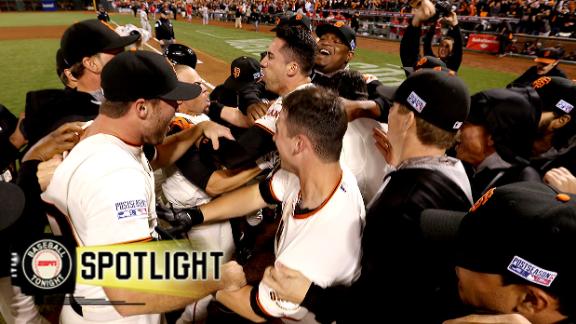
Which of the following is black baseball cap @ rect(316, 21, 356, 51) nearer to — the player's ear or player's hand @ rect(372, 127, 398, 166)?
player's hand @ rect(372, 127, 398, 166)

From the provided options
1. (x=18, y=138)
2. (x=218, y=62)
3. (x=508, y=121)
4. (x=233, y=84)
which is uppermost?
(x=508, y=121)

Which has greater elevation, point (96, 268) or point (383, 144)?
point (383, 144)

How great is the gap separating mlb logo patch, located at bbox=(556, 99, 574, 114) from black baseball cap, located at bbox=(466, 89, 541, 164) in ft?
2.57

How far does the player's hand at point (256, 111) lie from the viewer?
149 inches

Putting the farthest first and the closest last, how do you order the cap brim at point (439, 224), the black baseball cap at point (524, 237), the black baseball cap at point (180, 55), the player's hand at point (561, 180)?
the black baseball cap at point (180, 55), the player's hand at point (561, 180), the cap brim at point (439, 224), the black baseball cap at point (524, 237)

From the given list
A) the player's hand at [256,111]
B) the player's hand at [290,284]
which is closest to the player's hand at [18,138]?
the player's hand at [256,111]

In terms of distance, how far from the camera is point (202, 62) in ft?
53.9

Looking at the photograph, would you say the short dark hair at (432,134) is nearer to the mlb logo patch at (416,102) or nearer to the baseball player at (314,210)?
the mlb logo patch at (416,102)

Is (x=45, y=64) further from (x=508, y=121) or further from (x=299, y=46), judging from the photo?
(x=508, y=121)

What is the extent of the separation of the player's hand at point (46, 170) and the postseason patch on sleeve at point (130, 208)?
2.72ft

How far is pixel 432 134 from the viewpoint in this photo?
7.91ft

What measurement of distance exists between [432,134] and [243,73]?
3.88m

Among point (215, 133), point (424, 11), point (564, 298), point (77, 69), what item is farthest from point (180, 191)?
point (424, 11)

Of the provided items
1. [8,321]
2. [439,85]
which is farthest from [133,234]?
[8,321]
